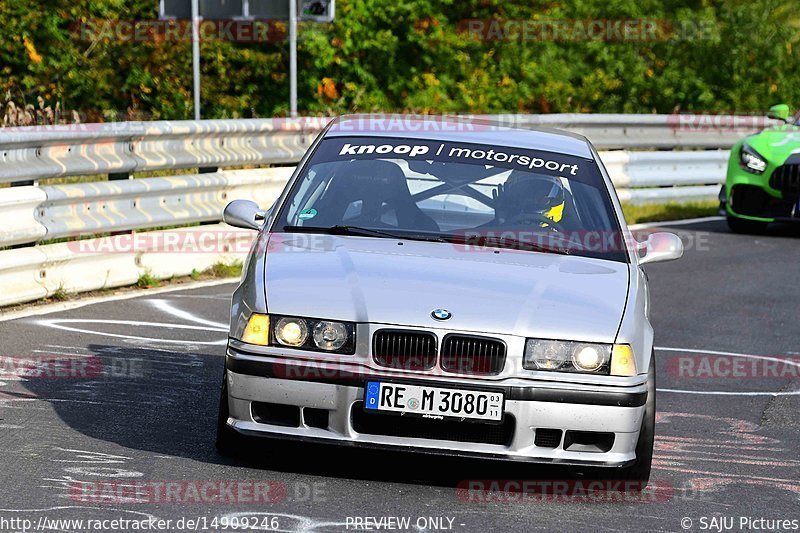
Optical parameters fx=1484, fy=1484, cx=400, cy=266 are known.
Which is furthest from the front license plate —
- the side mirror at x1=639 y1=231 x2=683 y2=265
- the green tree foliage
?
the green tree foliage

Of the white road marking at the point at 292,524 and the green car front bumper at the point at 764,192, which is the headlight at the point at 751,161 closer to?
the green car front bumper at the point at 764,192

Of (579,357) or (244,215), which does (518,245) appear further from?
(244,215)

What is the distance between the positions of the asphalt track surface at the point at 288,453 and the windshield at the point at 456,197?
102 centimetres

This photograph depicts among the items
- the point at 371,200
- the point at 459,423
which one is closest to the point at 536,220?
the point at 371,200

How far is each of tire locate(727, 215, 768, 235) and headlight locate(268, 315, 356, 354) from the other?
11.0 metres

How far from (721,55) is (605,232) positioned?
79.1 feet

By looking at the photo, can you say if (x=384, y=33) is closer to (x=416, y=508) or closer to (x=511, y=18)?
(x=511, y=18)

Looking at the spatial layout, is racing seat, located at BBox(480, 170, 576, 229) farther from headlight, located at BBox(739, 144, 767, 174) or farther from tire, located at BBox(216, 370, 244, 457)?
headlight, located at BBox(739, 144, 767, 174)

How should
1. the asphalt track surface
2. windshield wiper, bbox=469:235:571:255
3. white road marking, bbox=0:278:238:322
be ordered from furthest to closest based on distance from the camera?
white road marking, bbox=0:278:238:322 → windshield wiper, bbox=469:235:571:255 → the asphalt track surface

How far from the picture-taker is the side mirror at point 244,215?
6930 mm

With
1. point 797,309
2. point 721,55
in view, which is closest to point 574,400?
point 797,309

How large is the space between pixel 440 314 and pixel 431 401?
33 centimetres

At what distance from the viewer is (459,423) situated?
5.54m

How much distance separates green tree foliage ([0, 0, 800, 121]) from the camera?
23.0 m
